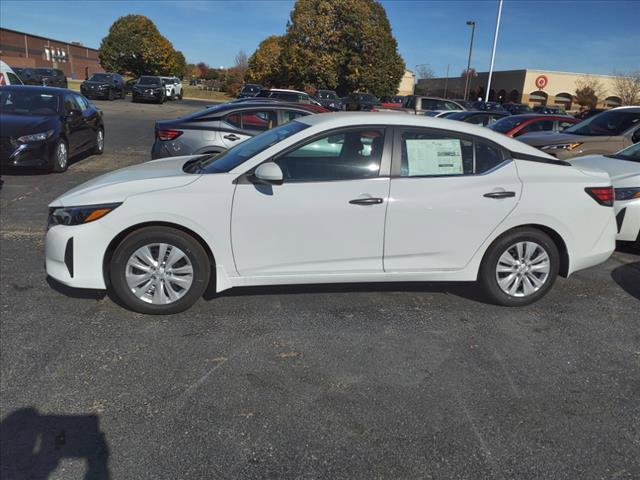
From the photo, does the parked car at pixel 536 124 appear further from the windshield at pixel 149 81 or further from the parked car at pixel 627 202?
the windshield at pixel 149 81

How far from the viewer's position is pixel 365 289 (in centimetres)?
466

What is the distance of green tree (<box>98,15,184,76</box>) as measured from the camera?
6038 centimetres

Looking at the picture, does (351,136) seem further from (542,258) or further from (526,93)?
(526,93)

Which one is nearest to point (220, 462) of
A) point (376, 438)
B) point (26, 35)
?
point (376, 438)

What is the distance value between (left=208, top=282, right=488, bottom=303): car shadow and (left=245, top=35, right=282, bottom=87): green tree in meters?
42.1

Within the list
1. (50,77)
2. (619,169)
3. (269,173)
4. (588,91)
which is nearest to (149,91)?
(50,77)

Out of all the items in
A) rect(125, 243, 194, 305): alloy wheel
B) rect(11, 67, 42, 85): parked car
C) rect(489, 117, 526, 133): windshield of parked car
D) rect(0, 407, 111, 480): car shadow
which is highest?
rect(11, 67, 42, 85): parked car

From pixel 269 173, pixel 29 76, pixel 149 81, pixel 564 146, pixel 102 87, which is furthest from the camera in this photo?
pixel 149 81

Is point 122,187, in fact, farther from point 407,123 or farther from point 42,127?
point 42,127

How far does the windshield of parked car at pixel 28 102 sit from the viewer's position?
9.65 meters

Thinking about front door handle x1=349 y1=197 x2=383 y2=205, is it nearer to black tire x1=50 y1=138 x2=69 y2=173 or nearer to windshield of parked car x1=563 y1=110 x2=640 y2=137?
black tire x1=50 y1=138 x2=69 y2=173

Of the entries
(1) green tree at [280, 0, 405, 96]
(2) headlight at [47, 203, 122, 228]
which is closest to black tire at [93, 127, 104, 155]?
(2) headlight at [47, 203, 122, 228]

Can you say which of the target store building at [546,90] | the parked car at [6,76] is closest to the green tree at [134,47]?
the target store building at [546,90]

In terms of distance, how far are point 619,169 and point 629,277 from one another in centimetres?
150
